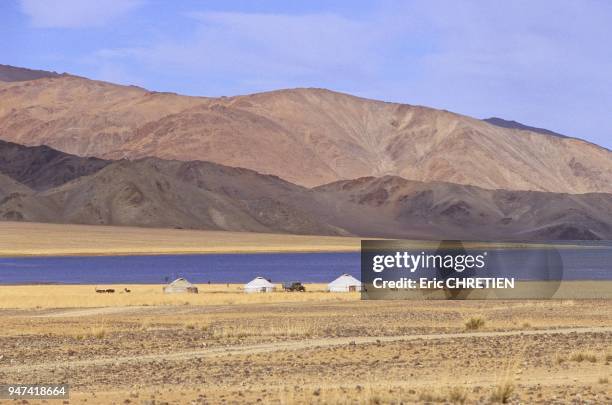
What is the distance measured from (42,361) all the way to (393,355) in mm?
6743

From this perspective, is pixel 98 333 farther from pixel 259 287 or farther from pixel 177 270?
pixel 177 270

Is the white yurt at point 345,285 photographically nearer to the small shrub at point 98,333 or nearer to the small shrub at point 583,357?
the small shrub at point 98,333

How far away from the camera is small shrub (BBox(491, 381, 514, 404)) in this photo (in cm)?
1557

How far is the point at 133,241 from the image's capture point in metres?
155

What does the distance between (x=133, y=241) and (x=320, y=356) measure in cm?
13394

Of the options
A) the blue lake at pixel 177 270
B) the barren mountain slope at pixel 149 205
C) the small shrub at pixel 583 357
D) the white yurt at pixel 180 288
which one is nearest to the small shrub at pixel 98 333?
the small shrub at pixel 583 357

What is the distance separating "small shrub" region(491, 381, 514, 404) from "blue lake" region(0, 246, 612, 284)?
4089 centimetres

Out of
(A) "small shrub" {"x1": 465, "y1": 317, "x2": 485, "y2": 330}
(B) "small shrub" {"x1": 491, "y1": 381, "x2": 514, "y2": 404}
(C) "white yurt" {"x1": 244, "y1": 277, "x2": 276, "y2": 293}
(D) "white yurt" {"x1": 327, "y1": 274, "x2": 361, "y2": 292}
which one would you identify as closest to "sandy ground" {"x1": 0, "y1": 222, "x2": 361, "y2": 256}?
(C) "white yurt" {"x1": 244, "y1": 277, "x2": 276, "y2": 293}

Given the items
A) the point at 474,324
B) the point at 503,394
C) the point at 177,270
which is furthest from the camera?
the point at 177,270

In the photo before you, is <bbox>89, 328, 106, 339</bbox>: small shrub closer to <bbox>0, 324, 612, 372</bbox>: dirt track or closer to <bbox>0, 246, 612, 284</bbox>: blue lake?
<bbox>0, 324, 612, 372</bbox>: dirt track

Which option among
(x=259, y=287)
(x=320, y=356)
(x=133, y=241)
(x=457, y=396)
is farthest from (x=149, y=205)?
(x=457, y=396)

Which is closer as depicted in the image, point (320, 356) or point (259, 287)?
point (320, 356)

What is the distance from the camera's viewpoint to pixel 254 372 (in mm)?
20000

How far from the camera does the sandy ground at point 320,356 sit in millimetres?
16812
